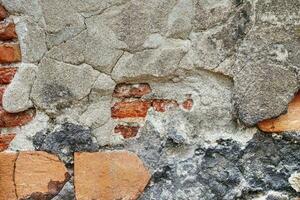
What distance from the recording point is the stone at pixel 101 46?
186 centimetres

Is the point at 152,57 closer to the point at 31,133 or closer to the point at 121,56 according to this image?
the point at 121,56

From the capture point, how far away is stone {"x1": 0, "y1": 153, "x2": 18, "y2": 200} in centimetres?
194

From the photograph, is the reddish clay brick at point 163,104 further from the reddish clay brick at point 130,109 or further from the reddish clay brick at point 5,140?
the reddish clay brick at point 5,140

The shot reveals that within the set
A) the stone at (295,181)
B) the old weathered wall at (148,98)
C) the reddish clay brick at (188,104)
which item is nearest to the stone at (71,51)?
the old weathered wall at (148,98)

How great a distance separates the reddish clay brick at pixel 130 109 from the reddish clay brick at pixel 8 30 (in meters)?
0.39

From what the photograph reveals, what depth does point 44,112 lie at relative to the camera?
192 cm

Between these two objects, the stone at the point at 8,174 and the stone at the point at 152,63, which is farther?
the stone at the point at 8,174

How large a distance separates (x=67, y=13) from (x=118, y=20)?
161mm

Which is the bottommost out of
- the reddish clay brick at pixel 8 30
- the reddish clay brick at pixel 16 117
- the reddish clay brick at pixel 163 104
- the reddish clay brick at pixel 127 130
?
the reddish clay brick at pixel 127 130

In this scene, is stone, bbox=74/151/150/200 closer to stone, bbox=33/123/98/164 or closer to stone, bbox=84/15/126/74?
stone, bbox=33/123/98/164

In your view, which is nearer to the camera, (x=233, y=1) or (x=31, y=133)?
(x=233, y=1)

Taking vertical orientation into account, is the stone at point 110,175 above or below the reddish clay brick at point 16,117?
below

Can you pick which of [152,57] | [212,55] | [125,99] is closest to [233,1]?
[212,55]

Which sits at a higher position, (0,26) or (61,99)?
(0,26)
